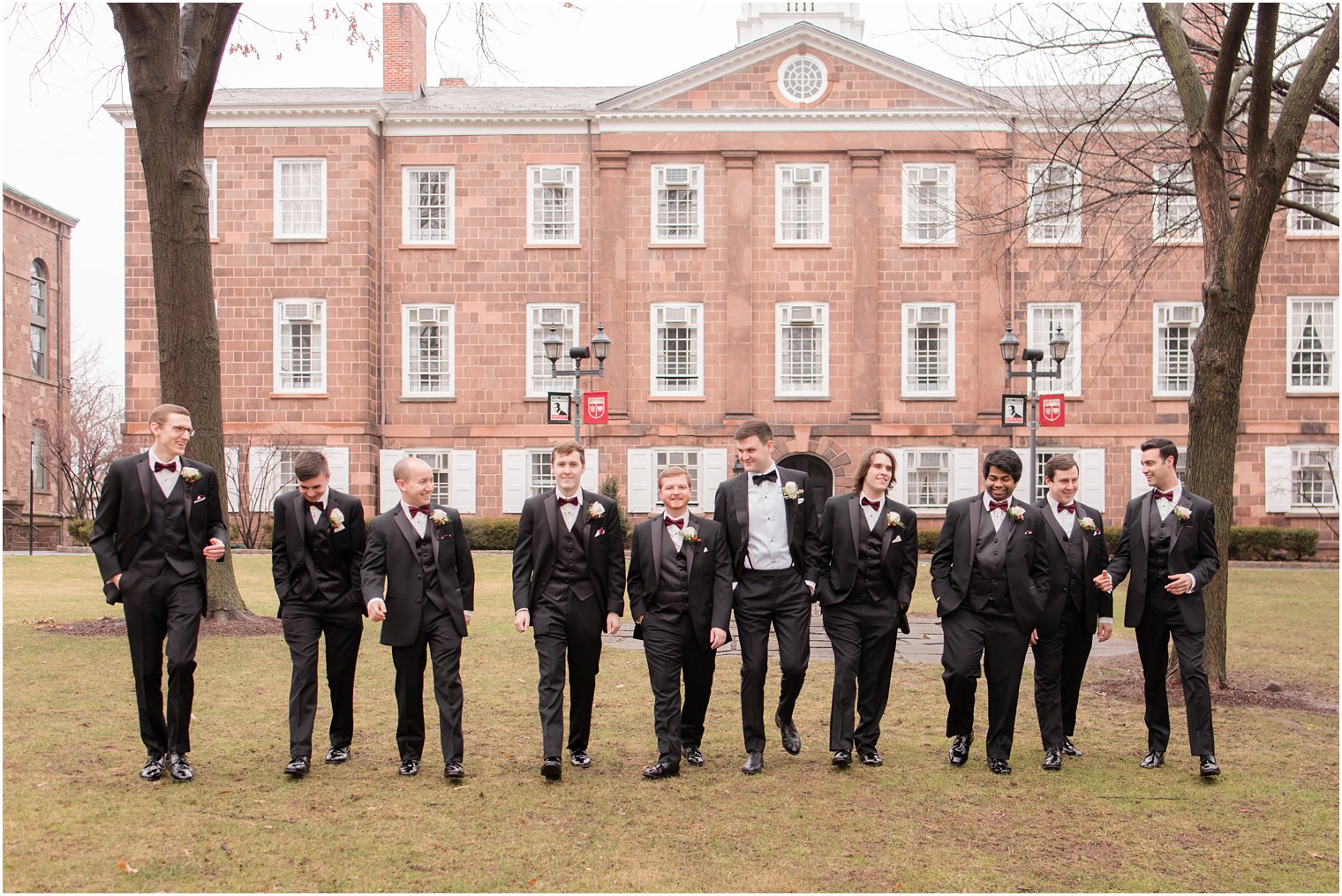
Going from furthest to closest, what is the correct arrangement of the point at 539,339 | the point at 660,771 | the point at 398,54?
the point at 398,54 → the point at 539,339 → the point at 660,771

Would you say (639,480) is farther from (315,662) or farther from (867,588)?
(315,662)

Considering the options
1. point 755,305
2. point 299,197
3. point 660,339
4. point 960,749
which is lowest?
point 960,749

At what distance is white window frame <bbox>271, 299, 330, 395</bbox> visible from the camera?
3033 centimetres

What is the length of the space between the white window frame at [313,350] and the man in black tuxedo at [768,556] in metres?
23.8

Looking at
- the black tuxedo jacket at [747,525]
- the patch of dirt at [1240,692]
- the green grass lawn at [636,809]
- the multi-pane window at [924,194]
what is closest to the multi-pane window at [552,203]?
the multi-pane window at [924,194]

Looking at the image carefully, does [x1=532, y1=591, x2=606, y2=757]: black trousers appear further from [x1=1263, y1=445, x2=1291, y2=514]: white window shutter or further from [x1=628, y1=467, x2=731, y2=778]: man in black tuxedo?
[x1=1263, y1=445, x2=1291, y2=514]: white window shutter

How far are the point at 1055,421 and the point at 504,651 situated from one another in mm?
13444

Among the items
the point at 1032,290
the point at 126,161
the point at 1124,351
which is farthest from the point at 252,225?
the point at 1124,351

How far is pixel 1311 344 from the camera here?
30.5 meters

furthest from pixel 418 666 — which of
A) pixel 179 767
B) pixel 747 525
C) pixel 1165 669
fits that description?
pixel 1165 669

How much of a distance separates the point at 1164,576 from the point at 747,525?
265 cm

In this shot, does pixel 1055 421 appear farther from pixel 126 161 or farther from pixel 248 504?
pixel 126 161

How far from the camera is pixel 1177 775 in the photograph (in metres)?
7.85

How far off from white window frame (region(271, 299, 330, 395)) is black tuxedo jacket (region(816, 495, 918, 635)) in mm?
24017
